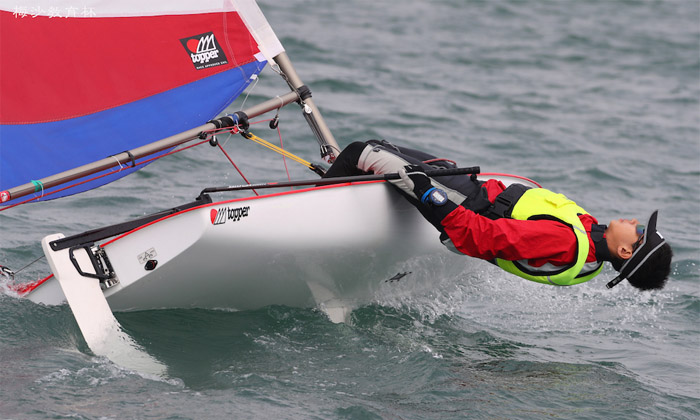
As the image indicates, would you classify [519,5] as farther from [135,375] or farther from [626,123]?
[135,375]

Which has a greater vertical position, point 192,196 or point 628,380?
point 192,196

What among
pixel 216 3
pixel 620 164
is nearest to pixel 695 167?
pixel 620 164

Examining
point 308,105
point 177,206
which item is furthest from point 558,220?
point 177,206

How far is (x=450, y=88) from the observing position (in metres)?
8.65

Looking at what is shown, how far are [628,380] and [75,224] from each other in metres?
3.04

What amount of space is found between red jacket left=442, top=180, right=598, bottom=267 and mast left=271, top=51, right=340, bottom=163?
1051 millimetres

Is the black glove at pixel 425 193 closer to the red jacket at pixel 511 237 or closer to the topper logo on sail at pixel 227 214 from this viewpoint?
the red jacket at pixel 511 237

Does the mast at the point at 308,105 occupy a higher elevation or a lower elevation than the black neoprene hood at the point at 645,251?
higher

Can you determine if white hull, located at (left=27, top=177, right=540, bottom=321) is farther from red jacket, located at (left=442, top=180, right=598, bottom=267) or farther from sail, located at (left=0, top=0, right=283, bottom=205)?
sail, located at (left=0, top=0, right=283, bottom=205)

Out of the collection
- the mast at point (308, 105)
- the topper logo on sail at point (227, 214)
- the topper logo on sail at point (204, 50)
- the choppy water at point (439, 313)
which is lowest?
the choppy water at point (439, 313)

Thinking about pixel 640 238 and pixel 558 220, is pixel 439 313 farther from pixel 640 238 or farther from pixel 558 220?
pixel 640 238

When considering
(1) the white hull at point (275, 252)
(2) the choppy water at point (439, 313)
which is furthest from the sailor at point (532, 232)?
(2) the choppy water at point (439, 313)

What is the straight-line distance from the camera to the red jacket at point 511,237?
3.38m

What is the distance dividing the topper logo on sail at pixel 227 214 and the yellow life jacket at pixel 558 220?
1.09 m
